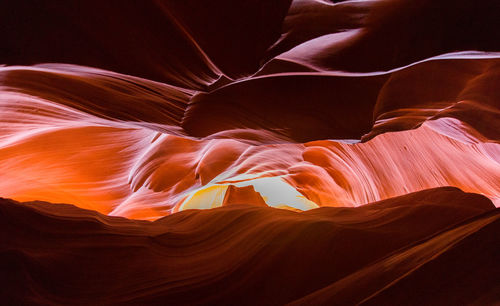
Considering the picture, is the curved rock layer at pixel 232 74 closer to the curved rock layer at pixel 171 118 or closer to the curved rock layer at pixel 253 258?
the curved rock layer at pixel 171 118

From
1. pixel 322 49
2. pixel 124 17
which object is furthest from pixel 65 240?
pixel 322 49

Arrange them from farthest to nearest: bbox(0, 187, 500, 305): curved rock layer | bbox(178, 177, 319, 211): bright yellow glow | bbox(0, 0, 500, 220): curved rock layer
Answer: bbox(178, 177, 319, 211): bright yellow glow
bbox(0, 0, 500, 220): curved rock layer
bbox(0, 187, 500, 305): curved rock layer

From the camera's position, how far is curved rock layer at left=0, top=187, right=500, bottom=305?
724mm

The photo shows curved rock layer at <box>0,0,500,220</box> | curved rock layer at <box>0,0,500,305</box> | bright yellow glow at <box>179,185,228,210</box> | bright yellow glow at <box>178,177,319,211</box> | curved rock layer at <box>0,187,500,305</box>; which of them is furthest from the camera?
bright yellow glow at <box>178,177,319,211</box>

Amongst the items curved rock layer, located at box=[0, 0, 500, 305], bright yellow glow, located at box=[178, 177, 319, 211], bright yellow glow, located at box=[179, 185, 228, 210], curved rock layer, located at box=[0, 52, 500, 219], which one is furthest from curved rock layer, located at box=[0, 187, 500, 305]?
bright yellow glow, located at box=[178, 177, 319, 211]

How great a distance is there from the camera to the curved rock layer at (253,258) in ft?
2.38

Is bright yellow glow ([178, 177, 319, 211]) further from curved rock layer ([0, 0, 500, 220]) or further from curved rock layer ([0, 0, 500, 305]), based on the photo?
curved rock layer ([0, 0, 500, 220])

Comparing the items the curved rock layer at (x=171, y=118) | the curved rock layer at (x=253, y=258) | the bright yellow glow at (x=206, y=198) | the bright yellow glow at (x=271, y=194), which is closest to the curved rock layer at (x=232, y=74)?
the curved rock layer at (x=171, y=118)

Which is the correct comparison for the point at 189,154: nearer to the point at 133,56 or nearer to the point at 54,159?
the point at 54,159

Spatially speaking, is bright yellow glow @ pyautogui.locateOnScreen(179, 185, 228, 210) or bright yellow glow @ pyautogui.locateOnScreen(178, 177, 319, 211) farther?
bright yellow glow @ pyautogui.locateOnScreen(178, 177, 319, 211)

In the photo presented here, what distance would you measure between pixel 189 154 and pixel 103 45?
1.19 m

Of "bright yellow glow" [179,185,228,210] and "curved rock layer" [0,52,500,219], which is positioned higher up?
"curved rock layer" [0,52,500,219]

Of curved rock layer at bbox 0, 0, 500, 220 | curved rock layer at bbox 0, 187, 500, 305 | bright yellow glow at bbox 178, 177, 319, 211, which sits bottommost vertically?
bright yellow glow at bbox 178, 177, 319, 211

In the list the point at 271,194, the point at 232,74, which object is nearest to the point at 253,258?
the point at 232,74
